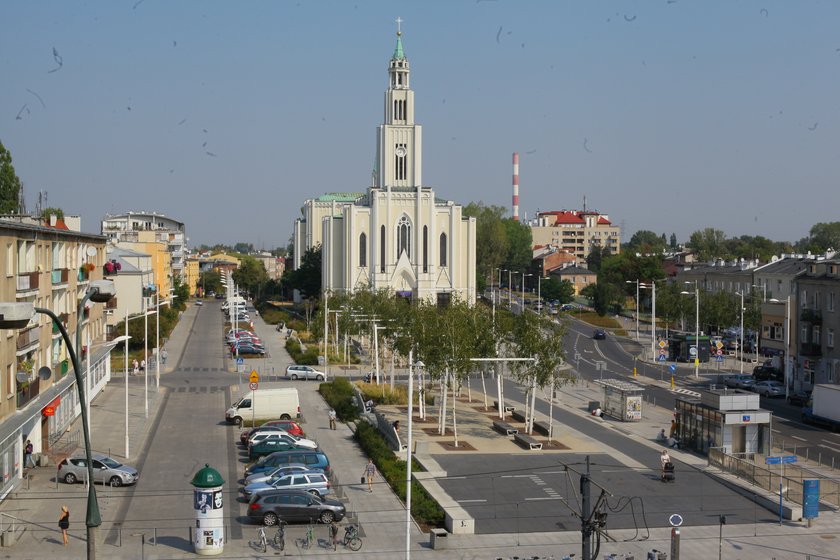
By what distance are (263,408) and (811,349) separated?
30842mm

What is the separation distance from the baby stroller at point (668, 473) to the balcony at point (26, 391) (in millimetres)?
20047

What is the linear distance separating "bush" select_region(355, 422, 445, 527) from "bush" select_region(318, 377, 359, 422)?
3.82 metres

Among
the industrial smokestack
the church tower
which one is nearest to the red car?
the church tower

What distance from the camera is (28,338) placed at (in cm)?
3170

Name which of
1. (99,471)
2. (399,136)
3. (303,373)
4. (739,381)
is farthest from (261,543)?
(399,136)

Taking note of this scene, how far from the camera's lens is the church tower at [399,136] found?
10288cm

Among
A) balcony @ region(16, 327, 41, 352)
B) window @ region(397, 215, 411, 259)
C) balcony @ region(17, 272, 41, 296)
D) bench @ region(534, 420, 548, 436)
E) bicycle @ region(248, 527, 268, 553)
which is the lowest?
bicycle @ region(248, 527, 268, 553)

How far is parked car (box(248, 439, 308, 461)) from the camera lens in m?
33.0

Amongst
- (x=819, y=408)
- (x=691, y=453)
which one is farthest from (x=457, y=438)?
(x=819, y=408)

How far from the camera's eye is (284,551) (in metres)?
23.1

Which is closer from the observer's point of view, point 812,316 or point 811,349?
point 811,349

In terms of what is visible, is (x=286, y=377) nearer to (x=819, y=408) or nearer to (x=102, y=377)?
(x=102, y=377)

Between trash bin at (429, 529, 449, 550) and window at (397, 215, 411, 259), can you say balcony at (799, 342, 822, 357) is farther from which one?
window at (397, 215, 411, 259)

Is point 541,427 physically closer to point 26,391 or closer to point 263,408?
point 263,408
